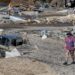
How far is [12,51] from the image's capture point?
1870cm

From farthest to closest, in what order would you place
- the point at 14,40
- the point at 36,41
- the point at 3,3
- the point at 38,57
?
the point at 3,3
the point at 36,41
the point at 14,40
the point at 38,57

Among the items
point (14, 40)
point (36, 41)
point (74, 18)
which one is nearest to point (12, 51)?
point (14, 40)

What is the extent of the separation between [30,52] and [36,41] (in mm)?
4146

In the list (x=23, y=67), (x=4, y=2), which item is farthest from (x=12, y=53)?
(x=4, y=2)

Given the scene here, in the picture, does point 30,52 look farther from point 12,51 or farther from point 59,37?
point 59,37

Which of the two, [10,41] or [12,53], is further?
[10,41]

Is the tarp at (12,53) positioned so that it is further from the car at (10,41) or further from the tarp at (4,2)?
the tarp at (4,2)

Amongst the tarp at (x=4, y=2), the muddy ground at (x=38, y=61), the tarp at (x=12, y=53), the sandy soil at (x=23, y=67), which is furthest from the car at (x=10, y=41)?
the tarp at (x=4, y=2)

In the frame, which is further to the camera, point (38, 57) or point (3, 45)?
point (3, 45)

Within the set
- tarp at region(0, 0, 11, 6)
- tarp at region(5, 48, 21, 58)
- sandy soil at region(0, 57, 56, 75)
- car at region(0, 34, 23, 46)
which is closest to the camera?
sandy soil at region(0, 57, 56, 75)

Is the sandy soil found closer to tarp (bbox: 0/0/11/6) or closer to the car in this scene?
the car

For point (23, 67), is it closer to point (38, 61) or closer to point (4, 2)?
point (38, 61)

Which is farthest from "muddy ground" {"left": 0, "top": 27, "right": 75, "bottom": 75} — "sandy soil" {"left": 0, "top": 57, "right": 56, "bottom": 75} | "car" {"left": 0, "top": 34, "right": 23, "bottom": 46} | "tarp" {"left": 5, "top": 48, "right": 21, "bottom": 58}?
"car" {"left": 0, "top": 34, "right": 23, "bottom": 46}

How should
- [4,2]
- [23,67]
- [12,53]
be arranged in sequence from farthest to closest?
A: [4,2]
[12,53]
[23,67]
